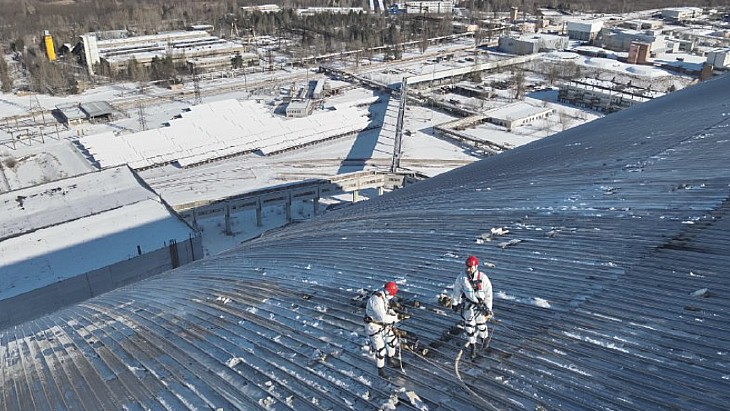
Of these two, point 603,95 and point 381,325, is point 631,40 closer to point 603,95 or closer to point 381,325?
point 603,95

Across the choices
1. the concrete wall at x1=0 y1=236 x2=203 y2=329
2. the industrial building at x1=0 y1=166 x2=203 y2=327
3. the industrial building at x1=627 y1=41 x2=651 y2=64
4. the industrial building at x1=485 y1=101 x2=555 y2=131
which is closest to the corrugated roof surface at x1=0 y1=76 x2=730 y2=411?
the concrete wall at x1=0 y1=236 x2=203 y2=329

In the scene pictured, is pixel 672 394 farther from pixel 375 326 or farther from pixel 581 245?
pixel 581 245

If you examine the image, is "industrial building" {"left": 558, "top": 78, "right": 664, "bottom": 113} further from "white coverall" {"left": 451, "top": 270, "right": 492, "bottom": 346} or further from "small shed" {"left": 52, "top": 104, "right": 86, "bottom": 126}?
"white coverall" {"left": 451, "top": 270, "right": 492, "bottom": 346}

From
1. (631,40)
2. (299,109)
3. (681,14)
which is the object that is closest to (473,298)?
(299,109)

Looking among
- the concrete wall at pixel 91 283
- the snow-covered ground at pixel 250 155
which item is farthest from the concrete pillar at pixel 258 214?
the concrete wall at pixel 91 283

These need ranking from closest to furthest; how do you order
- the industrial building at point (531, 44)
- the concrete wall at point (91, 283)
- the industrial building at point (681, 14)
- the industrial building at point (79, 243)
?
the concrete wall at point (91, 283) → the industrial building at point (79, 243) → the industrial building at point (531, 44) → the industrial building at point (681, 14)

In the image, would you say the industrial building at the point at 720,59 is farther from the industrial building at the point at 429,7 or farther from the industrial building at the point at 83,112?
the industrial building at the point at 83,112

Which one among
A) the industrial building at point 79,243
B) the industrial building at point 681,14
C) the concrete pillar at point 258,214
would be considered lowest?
the concrete pillar at point 258,214
